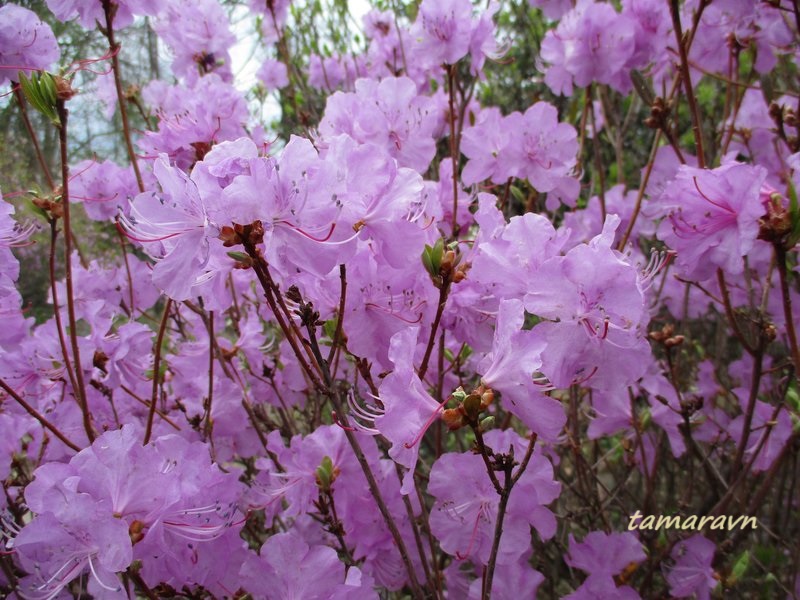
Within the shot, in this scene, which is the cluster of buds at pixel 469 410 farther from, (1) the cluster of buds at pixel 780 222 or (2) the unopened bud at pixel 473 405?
(1) the cluster of buds at pixel 780 222

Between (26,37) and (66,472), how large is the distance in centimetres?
112

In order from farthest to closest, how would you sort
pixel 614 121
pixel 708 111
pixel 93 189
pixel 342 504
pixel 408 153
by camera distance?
1. pixel 708 111
2. pixel 614 121
3. pixel 93 189
4. pixel 408 153
5. pixel 342 504

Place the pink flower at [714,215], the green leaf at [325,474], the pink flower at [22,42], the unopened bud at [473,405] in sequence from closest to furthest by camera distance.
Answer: the unopened bud at [473,405]
the pink flower at [714,215]
the green leaf at [325,474]
the pink flower at [22,42]

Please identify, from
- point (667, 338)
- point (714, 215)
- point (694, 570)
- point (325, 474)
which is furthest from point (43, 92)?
point (694, 570)

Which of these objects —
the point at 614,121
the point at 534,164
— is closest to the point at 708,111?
the point at 614,121

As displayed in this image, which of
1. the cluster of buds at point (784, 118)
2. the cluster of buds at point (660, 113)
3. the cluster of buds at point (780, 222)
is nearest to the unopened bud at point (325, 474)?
the cluster of buds at point (780, 222)

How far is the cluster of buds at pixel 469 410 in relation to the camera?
940 millimetres

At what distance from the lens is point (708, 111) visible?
3.65 metres

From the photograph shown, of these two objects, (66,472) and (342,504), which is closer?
(66,472)

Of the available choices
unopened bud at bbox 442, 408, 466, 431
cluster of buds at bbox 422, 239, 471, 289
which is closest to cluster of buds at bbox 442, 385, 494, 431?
unopened bud at bbox 442, 408, 466, 431

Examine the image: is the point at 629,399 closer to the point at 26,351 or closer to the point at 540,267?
the point at 540,267

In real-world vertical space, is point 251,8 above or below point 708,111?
above

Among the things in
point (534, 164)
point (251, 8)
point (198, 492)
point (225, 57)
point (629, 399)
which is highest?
point (251, 8)

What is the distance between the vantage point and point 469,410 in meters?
0.94
